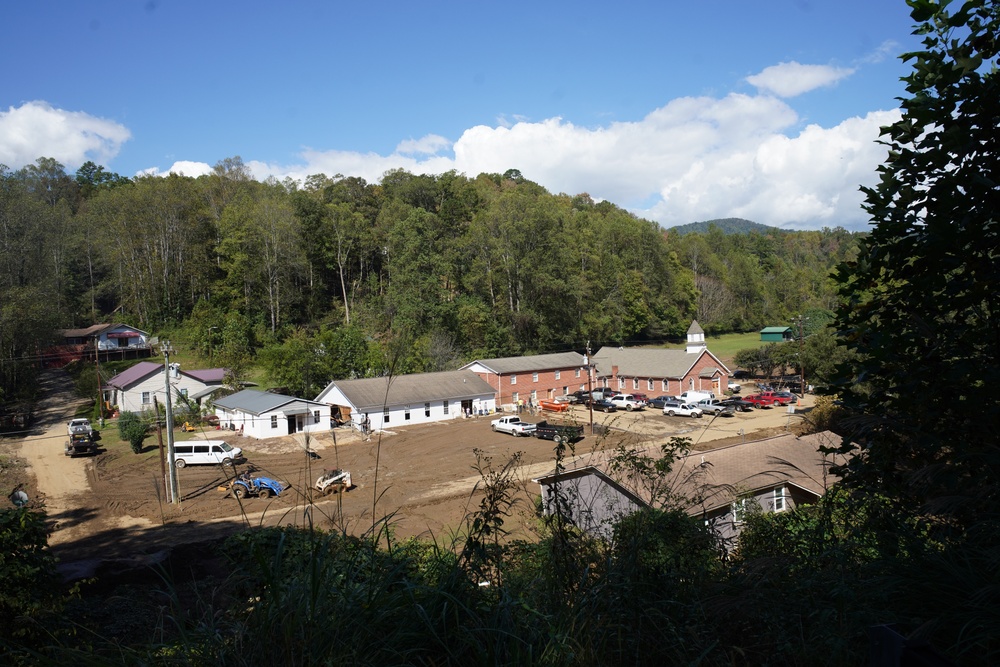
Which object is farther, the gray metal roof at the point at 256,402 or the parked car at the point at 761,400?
the parked car at the point at 761,400

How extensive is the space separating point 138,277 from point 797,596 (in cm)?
5159

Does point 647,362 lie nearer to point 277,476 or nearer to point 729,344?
point 729,344

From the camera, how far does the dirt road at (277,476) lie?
53.1ft

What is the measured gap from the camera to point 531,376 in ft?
125

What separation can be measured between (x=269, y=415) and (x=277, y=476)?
54.2ft

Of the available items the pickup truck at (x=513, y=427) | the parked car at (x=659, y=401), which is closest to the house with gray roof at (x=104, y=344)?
the pickup truck at (x=513, y=427)

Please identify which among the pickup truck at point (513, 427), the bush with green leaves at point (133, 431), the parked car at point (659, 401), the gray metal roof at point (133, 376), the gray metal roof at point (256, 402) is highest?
Answer: the gray metal roof at point (133, 376)

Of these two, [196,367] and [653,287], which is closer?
[196,367]

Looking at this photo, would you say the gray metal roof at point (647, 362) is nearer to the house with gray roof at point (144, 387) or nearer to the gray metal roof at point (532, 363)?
the gray metal roof at point (532, 363)

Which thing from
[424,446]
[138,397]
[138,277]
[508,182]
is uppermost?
[508,182]

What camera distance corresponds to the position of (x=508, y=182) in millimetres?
90688

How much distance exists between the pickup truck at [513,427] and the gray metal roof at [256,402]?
8407 mm

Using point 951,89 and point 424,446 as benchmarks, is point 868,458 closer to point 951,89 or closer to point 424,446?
point 951,89

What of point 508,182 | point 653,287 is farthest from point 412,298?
point 508,182
